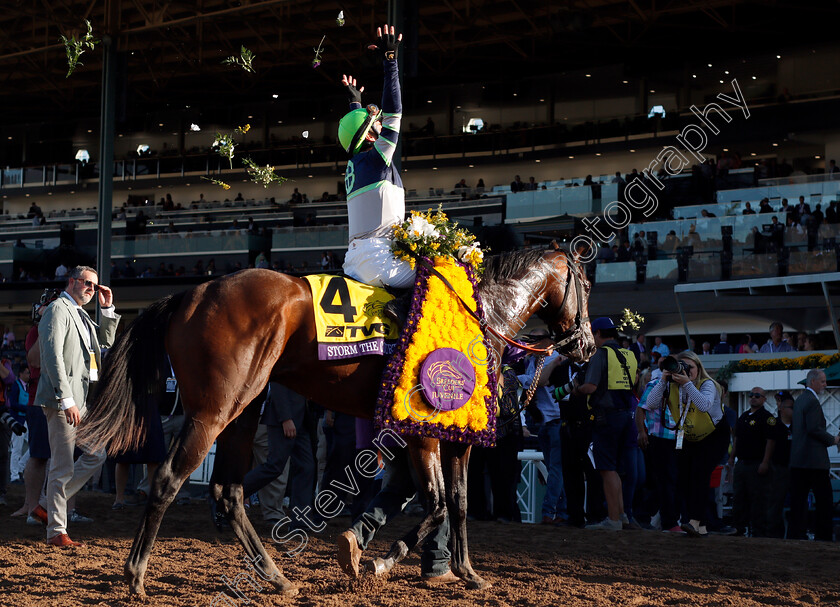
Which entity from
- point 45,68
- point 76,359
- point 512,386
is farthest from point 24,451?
point 45,68

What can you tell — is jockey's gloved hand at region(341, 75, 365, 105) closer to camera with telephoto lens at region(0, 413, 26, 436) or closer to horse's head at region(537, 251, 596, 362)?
horse's head at region(537, 251, 596, 362)

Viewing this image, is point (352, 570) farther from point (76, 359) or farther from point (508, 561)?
point (76, 359)

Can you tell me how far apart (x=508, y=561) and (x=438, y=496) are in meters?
1.37

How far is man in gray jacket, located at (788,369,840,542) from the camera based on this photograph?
8070 mm

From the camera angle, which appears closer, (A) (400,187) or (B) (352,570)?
(B) (352,570)

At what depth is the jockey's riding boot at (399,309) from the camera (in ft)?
16.2

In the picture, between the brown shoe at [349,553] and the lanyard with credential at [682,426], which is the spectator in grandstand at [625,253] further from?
the brown shoe at [349,553]

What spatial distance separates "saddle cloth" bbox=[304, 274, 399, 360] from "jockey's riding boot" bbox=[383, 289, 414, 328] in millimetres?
28

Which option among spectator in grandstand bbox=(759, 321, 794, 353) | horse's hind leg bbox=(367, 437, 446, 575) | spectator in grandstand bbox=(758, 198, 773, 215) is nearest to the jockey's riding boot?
horse's hind leg bbox=(367, 437, 446, 575)

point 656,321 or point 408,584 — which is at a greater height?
point 656,321

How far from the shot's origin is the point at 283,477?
8039 mm

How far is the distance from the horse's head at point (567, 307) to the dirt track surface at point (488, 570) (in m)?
1.32

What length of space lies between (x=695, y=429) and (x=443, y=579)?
3.52 meters

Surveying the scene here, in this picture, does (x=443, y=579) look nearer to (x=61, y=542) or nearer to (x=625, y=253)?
(x=61, y=542)
